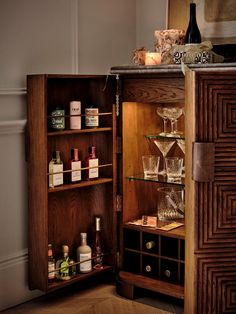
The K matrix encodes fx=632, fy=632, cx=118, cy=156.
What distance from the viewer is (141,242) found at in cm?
Answer: 357

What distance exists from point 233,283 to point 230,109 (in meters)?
0.81

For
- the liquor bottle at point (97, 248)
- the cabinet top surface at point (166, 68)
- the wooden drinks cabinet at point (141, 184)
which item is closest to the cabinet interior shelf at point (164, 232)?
the wooden drinks cabinet at point (141, 184)

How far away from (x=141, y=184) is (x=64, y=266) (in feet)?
2.15

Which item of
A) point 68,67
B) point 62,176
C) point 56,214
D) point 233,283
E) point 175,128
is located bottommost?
point 233,283

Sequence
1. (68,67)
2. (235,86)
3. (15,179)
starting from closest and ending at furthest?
(235,86)
(15,179)
(68,67)

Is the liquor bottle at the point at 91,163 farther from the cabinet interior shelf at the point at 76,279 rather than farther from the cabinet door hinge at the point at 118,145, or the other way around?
the cabinet interior shelf at the point at 76,279

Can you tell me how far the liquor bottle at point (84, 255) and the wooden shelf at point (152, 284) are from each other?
0.63 ft

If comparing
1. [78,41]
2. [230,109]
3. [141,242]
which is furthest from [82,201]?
[230,109]

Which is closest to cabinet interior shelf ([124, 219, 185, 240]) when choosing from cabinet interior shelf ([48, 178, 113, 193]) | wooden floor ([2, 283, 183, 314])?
cabinet interior shelf ([48, 178, 113, 193])

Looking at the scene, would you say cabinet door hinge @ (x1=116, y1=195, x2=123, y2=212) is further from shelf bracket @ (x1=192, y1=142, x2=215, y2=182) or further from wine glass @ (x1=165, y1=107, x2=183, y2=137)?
shelf bracket @ (x1=192, y1=142, x2=215, y2=182)

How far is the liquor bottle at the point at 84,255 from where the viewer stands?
11.8 ft

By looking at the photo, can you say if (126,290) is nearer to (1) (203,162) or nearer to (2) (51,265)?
(2) (51,265)

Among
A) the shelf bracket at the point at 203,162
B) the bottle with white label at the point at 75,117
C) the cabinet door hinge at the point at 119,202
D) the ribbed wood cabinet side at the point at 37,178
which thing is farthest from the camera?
the cabinet door hinge at the point at 119,202

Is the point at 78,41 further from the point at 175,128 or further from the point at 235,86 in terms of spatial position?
the point at 235,86
